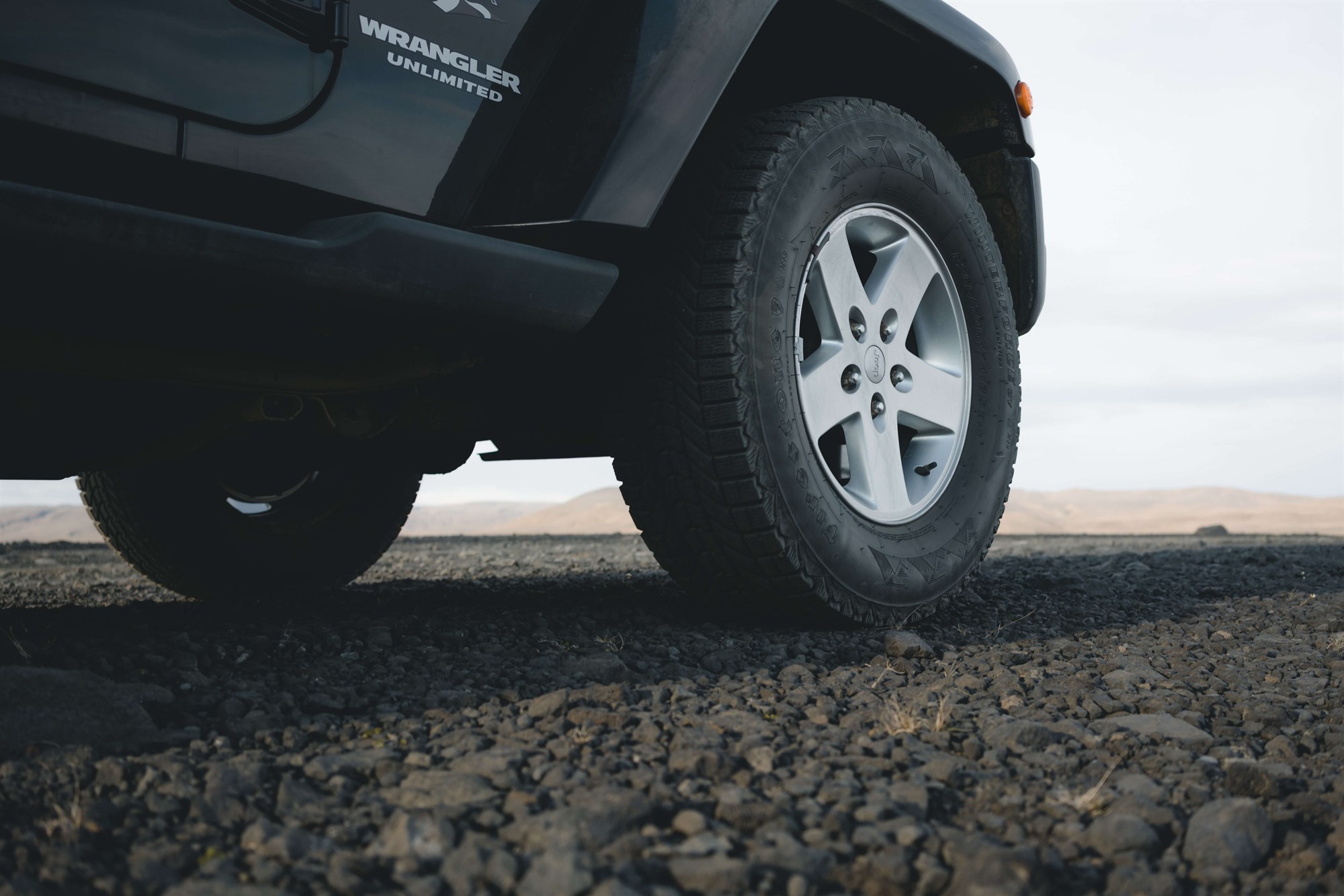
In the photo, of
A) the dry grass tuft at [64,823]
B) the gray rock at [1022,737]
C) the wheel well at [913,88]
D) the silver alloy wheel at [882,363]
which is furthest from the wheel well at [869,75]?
the dry grass tuft at [64,823]

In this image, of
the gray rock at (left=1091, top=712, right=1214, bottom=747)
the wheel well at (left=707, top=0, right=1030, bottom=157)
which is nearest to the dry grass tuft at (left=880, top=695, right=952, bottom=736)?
the gray rock at (left=1091, top=712, right=1214, bottom=747)

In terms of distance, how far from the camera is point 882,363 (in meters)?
2.40

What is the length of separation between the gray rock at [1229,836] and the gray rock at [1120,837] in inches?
1.6

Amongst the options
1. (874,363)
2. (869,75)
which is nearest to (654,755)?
(874,363)

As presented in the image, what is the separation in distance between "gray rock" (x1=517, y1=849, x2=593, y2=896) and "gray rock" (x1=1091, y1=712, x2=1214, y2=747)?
0.91 metres

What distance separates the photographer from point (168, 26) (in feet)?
4.96

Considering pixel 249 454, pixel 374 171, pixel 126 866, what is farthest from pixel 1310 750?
pixel 249 454

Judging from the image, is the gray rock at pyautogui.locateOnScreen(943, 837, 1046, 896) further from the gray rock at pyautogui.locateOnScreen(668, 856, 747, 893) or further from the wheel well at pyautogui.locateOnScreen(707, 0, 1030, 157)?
the wheel well at pyautogui.locateOnScreen(707, 0, 1030, 157)

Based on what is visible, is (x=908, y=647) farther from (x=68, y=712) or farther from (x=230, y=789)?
(x=68, y=712)

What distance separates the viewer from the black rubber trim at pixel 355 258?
138 centimetres

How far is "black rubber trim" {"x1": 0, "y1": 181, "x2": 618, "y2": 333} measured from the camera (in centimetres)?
138

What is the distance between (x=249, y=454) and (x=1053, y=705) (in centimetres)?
227

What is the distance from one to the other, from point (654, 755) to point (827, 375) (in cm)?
114

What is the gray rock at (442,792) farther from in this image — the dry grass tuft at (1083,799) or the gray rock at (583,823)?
the dry grass tuft at (1083,799)
